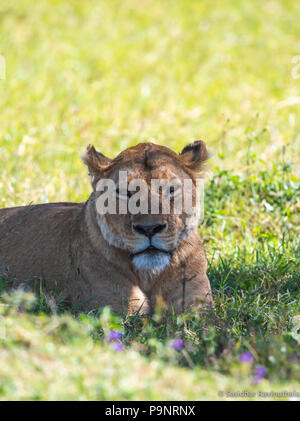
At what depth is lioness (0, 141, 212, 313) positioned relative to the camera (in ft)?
15.9

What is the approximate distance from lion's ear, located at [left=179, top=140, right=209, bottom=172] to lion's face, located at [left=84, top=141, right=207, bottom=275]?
12 cm

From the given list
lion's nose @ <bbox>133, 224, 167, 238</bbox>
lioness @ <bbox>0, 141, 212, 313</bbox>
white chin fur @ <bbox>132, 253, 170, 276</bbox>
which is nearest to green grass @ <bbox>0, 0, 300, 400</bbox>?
lioness @ <bbox>0, 141, 212, 313</bbox>

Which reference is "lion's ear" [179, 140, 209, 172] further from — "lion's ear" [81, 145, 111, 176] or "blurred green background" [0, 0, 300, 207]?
"blurred green background" [0, 0, 300, 207]

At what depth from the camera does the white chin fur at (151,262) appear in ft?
15.9

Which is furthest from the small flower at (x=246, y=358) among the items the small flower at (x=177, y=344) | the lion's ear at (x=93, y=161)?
the lion's ear at (x=93, y=161)

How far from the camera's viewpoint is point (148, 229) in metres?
4.67

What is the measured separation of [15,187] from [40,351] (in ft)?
13.8

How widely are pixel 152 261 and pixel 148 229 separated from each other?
0.29 meters

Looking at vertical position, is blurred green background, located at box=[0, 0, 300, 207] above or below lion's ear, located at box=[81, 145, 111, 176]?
above

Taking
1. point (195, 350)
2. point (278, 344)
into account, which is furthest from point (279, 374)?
point (195, 350)

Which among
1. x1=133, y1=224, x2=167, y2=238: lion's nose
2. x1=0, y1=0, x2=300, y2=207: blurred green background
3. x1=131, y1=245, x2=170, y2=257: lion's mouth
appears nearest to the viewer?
x1=133, y1=224, x2=167, y2=238: lion's nose

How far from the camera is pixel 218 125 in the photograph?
11.0 m

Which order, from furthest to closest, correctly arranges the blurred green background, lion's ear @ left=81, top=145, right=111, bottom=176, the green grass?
the blurred green background → lion's ear @ left=81, top=145, right=111, bottom=176 → the green grass
